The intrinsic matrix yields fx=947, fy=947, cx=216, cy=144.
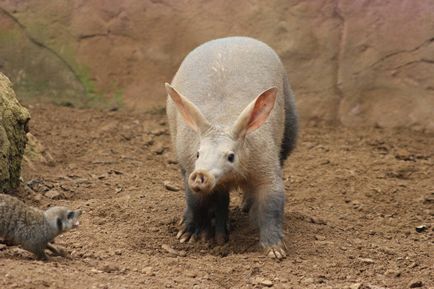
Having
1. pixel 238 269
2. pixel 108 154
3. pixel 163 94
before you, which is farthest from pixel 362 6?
pixel 238 269

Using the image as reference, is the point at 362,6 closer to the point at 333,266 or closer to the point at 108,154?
the point at 108,154

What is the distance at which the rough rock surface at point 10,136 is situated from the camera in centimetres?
795

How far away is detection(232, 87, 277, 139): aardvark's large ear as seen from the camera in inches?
286

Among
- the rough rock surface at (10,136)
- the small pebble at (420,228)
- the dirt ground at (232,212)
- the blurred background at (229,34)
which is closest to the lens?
the dirt ground at (232,212)

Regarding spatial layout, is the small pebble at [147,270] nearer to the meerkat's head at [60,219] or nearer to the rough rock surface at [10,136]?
the meerkat's head at [60,219]

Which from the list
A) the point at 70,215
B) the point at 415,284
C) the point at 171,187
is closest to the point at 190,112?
the point at 70,215

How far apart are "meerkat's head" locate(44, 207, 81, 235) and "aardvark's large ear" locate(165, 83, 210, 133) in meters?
1.22

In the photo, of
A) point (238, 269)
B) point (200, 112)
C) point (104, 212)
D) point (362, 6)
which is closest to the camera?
point (238, 269)

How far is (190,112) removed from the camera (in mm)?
7363

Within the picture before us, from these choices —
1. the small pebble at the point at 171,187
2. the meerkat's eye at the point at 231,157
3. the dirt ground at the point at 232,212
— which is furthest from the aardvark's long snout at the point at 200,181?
the small pebble at the point at 171,187

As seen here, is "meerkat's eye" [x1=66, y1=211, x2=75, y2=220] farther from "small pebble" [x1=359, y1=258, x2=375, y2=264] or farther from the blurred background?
the blurred background

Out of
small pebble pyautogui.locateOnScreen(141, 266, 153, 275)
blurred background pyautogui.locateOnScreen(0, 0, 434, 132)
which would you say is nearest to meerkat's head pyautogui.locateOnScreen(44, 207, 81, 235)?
small pebble pyautogui.locateOnScreen(141, 266, 153, 275)

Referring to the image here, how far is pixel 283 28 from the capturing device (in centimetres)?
1137

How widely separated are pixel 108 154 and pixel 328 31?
3.03 meters
